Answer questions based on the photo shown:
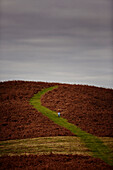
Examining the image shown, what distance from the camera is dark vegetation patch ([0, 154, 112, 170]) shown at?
46.1 feet

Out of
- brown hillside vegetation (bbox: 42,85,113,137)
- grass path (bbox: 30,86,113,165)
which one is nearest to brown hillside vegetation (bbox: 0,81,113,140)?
brown hillside vegetation (bbox: 42,85,113,137)

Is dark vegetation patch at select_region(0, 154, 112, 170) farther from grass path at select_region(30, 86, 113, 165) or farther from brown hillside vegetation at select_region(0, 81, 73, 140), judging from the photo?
brown hillside vegetation at select_region(0, 81, 73, 140)

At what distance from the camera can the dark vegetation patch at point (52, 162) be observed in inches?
554

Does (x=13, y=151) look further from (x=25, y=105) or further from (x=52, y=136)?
(x=25, y=105)

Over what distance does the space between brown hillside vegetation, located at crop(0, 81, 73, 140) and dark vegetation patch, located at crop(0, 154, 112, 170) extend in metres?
4.79

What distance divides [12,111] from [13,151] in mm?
10668

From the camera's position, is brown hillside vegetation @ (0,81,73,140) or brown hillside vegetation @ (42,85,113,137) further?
brown hillside vegetation @ (42,85,113,137)

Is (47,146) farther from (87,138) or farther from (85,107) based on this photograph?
(85,107)

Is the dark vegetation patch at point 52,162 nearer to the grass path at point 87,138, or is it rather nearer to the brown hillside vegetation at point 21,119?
the grass path at point 87,138

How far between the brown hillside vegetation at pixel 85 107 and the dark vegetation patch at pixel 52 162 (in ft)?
20.7

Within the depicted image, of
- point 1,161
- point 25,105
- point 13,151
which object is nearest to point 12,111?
point 25,105

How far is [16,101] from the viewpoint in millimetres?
31578

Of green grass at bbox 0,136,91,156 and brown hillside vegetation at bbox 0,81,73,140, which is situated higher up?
brown hillside vegetation at bbox 0,81,73,140

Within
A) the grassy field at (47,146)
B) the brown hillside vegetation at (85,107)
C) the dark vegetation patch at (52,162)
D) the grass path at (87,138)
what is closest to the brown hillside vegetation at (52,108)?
the brown hillside vegetation at (85,107)
